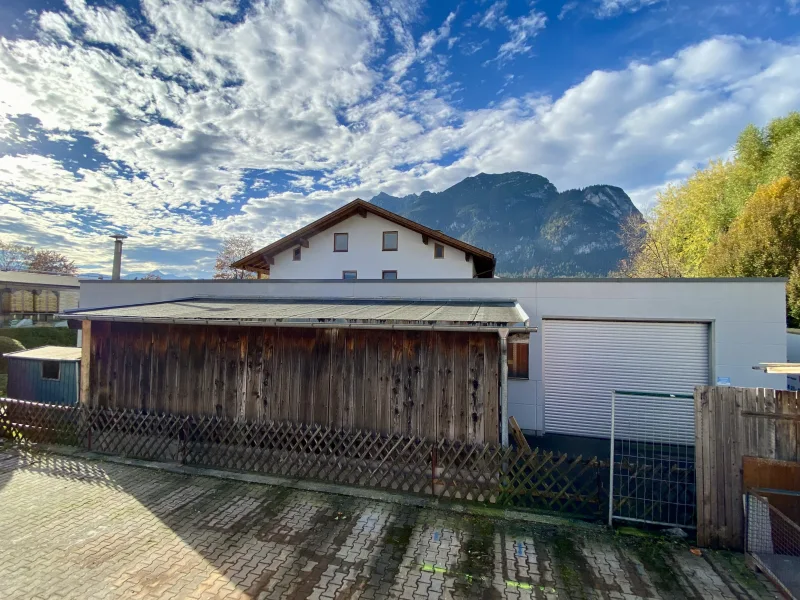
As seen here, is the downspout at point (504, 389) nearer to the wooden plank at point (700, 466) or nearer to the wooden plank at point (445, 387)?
the wooden plank at point (445, 387)

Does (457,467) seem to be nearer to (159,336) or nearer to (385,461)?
(385,461)

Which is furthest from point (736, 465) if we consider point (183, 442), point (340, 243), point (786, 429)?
point (340, 243)

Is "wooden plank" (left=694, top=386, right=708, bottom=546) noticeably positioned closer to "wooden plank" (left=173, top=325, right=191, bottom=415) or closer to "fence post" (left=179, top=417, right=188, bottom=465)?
"fence post" (left=179, top=417, right=188, bottom=465)

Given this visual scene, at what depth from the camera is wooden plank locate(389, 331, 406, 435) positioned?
22.9 feet

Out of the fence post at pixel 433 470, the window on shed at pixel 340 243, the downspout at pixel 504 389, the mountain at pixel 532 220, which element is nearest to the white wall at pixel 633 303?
the downspout at pixel 504 389

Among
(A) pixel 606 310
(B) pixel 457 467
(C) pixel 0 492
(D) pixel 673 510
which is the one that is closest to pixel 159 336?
(C) pixel 0 492

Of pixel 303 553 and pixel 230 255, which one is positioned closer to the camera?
pixel 303 553

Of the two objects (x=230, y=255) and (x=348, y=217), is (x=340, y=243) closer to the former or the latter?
(x=348, y=217)

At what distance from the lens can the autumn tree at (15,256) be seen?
1906 inches

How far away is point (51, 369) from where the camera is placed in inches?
440

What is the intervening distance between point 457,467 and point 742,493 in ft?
12.8

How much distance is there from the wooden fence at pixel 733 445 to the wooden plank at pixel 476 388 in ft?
9.94

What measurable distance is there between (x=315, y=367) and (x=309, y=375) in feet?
0.67

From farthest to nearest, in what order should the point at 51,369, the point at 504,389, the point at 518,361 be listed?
1. the point at 51,369
2. the point at 518,361
3. the point at 504,389
